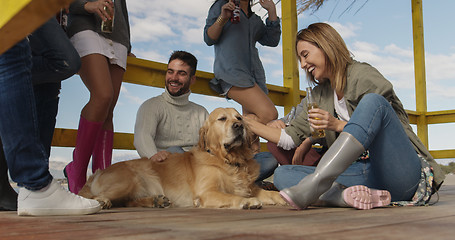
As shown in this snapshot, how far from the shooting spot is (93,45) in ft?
8.87

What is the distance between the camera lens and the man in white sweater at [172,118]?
309cm

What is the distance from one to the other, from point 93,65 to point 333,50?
149cm

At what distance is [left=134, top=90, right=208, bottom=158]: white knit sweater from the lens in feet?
10.2

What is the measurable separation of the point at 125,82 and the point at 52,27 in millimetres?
1839

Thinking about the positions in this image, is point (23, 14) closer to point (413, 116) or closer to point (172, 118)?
point (172, 118)

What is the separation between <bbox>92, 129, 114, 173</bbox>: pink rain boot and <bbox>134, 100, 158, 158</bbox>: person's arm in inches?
7.8

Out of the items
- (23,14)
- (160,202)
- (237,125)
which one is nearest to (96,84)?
(160,202)

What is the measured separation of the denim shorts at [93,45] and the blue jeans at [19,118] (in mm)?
1077

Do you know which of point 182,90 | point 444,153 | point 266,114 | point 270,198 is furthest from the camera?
point 444,153

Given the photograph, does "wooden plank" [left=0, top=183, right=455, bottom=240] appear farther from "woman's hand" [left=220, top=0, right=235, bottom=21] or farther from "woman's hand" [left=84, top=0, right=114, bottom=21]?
"woman's hand" [left=220, top=0, right=235, bottom=21]

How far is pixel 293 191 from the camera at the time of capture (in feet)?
6.20

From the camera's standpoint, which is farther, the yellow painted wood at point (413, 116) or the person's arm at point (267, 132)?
the yellow painted wood at point (413, 116)

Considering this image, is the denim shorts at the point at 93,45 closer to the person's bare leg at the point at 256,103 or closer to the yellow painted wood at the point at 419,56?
the person's bare leg at the point at 256,103

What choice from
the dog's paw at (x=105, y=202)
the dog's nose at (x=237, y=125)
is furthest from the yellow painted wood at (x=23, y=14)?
the dog's nose at (x=237, y=125)
